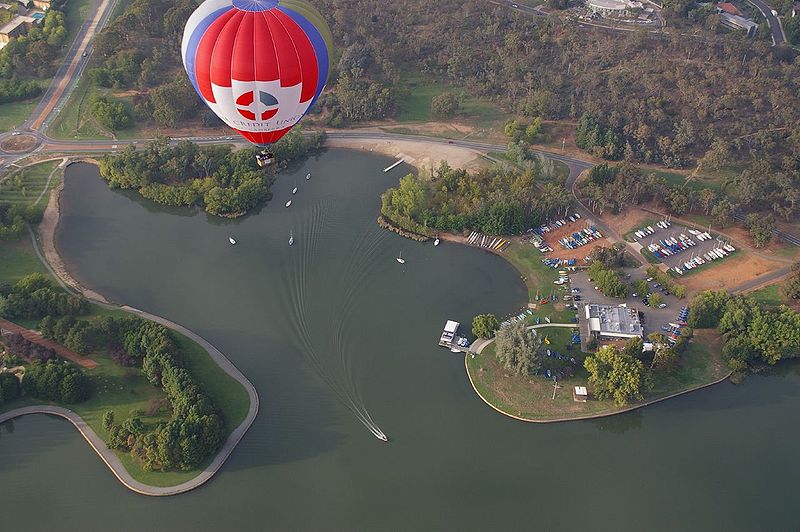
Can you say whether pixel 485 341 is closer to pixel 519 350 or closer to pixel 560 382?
pixel 519 350

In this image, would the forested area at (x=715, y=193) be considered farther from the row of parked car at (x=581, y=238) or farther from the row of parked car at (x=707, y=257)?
the row of parked car at (x=581, y=238)

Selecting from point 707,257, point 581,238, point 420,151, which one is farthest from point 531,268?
point 420,151

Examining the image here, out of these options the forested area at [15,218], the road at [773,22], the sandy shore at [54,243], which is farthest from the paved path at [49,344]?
the road at [773,22]

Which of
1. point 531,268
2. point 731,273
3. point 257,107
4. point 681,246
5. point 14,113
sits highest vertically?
point 257,107

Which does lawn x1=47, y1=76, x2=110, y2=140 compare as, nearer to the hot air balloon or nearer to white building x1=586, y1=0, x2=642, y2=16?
the hot air balloon

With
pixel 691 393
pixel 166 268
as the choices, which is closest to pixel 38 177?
pixel 166 268

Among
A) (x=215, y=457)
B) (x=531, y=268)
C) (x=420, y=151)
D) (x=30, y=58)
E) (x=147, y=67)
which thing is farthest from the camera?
(x=30, y=58)
